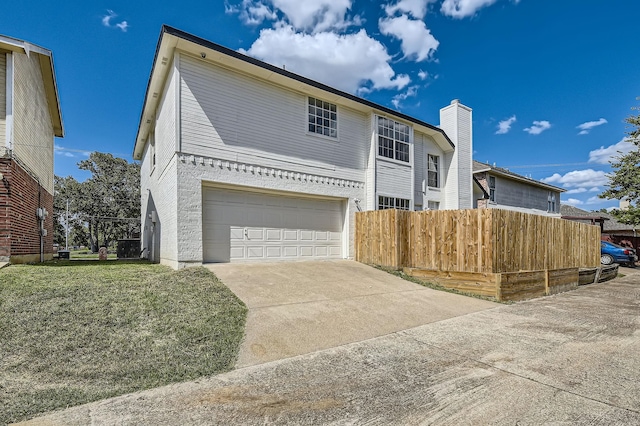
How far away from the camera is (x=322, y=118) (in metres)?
11.9

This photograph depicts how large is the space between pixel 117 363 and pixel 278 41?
43.3 ft

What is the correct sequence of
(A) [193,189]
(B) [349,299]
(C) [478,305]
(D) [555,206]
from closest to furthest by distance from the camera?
(B) [349,299] → (C) [478,305] → (A) [193,189] → (D) [555,206]

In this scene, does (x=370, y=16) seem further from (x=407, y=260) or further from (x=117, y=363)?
(x=117, y=363)

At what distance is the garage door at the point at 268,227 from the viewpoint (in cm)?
948

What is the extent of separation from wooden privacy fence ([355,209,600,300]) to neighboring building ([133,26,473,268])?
5.36 feet

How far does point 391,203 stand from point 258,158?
5.89 m

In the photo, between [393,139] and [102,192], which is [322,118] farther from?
[102,192]

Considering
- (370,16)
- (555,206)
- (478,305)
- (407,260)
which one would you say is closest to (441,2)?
(370,16)

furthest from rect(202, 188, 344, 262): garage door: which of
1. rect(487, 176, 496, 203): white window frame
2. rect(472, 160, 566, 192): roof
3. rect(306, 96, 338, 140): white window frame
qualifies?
rect(487, 176, 496, 203): white window frame

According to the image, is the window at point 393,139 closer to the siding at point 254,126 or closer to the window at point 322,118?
the siding at point 254,126

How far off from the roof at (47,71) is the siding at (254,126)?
400 centimetres

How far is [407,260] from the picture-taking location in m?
10.5

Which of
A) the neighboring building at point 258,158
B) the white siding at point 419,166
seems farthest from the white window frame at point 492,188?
the neighboring building at point 258,158

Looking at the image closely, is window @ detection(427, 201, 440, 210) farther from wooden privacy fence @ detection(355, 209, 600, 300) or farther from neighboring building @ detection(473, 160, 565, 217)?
wooden privacy fence @ detection(355, 209, 600, 300)
